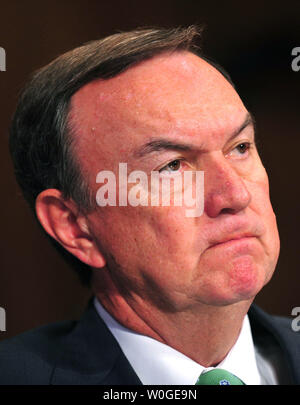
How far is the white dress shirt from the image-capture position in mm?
1235

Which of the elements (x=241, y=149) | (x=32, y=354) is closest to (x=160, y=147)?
(x=241, y=149)

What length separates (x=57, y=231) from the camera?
129cm

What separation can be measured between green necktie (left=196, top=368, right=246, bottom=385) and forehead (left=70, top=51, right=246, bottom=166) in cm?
46

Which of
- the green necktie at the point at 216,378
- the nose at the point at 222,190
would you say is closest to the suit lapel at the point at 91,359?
the green necktie at the point at 216,378

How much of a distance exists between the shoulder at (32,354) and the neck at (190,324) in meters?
0.16

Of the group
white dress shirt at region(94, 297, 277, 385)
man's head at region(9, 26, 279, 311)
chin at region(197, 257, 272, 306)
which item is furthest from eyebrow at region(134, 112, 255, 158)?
white dress shirt at region(94, 297, 277, 385)

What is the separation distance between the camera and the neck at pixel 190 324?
1.22 metres

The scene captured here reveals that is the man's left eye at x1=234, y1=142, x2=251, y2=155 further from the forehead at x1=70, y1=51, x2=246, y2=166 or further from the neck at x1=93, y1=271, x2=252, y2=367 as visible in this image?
the neck at x1=93, y1=271, x2=252, y2=367

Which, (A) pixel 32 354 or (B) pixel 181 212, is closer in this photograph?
(B) pixel 181 212

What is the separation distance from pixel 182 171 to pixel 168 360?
371mm

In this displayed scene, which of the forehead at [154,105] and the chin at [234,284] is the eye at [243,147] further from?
the chin at [234,284]

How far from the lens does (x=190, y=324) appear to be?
4.02 feet

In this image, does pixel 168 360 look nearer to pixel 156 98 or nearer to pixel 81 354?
pixel 81 354

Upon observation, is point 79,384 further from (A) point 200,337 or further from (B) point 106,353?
(A) point 200,337
